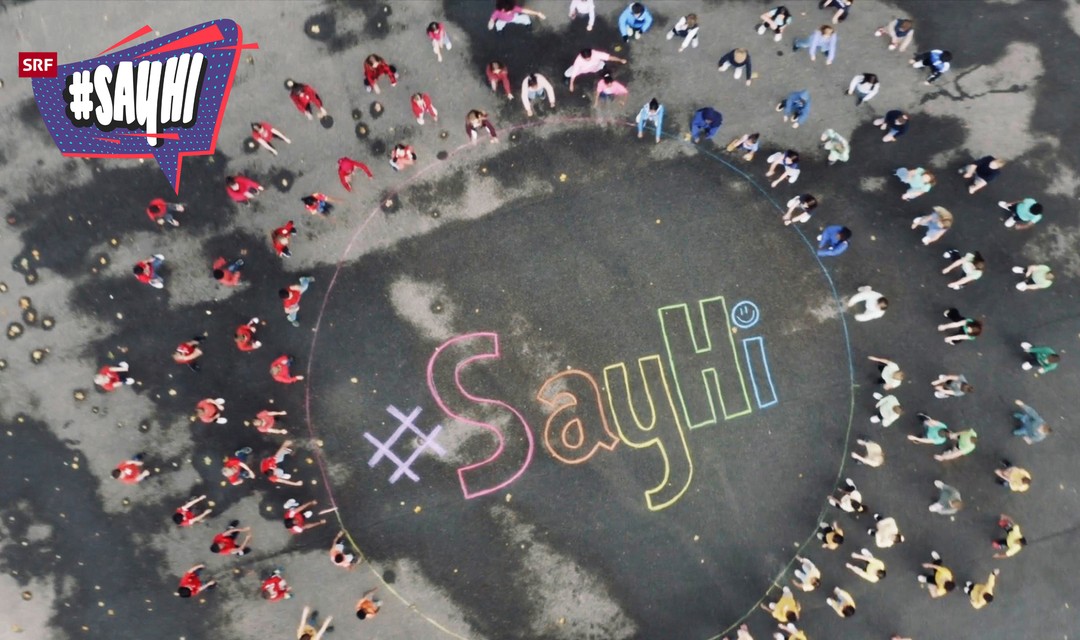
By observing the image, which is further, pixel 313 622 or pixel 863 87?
pixel 313 622

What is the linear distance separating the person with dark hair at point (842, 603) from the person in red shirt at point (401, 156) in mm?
10262

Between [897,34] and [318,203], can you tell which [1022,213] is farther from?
[318,203]

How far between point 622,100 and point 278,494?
9029 millimetres

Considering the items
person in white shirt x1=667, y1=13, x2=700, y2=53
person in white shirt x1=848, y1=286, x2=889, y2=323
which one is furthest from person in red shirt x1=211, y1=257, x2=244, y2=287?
person in white shirt x1=848, y1=286, x2=889, y2=323

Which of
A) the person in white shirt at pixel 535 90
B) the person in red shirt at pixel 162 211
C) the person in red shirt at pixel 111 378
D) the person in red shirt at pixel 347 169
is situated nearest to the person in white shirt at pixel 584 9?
the person in white shirt at pixel 535 90

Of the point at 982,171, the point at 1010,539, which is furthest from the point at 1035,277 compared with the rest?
the point at 1010,539

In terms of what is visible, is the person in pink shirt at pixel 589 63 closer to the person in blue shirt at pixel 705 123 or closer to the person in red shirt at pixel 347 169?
the person in blue shirt at pixel 705 123

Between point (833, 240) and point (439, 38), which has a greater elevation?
point (439, 38)

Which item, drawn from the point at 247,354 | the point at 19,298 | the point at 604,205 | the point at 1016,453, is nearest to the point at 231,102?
the point at 247,354

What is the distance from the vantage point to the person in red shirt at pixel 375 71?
9.13 meters

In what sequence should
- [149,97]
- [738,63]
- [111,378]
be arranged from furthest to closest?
[149,97] → [111,378] → [738,63]

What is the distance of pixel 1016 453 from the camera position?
10008 mm

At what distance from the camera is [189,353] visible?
9.36 m

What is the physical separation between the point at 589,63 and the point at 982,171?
6683mm
